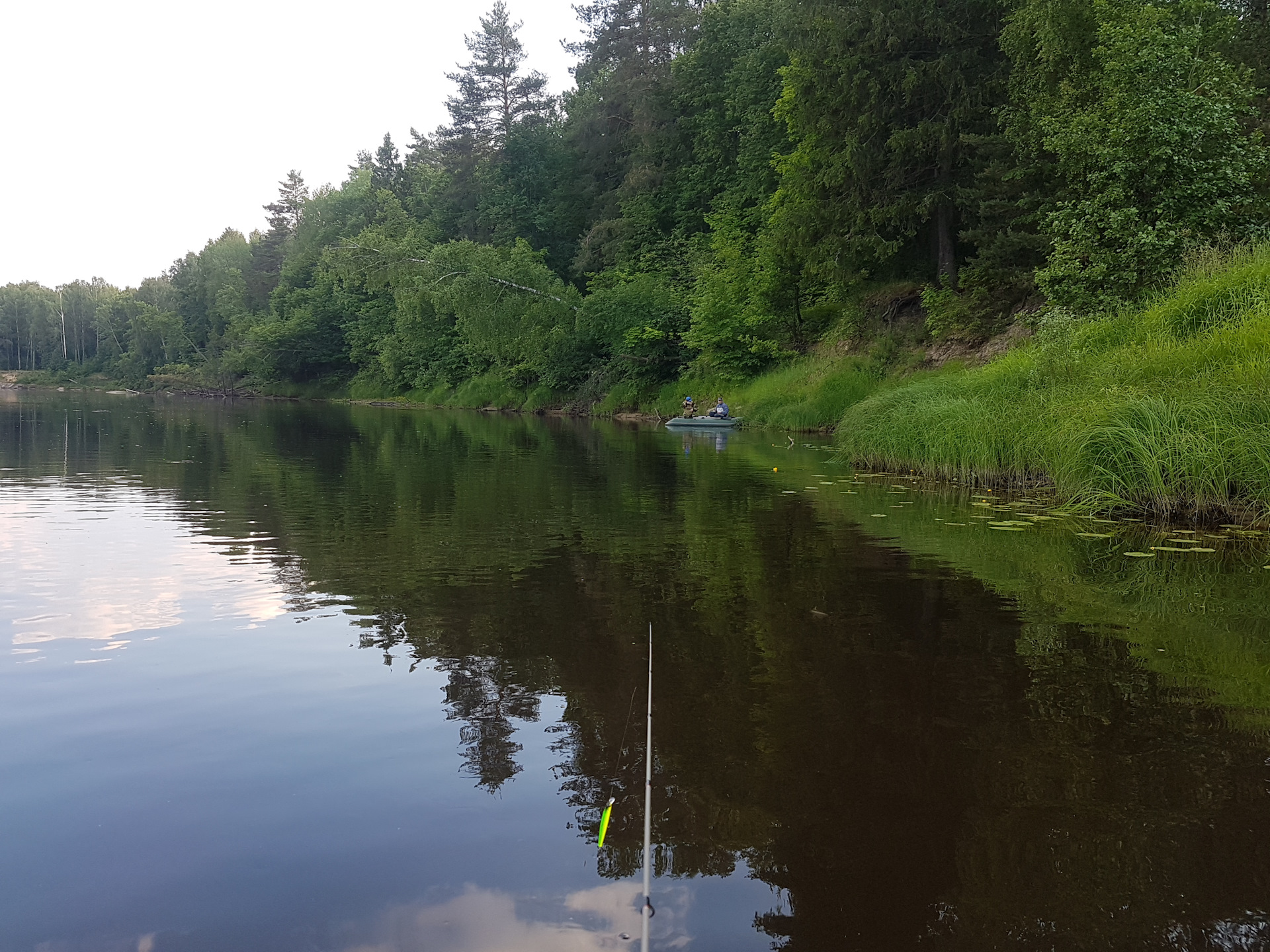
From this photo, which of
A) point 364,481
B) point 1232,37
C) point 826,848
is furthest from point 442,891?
point 1232,37

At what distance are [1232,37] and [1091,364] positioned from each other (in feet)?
41.8

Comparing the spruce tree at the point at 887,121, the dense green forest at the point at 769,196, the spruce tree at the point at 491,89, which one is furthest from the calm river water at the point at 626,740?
the spruce tree at the point at 491,89

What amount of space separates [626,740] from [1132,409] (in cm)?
883

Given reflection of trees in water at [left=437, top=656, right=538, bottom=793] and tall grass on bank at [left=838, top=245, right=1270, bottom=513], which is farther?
tall grass on bank at [left=838, top=245, right=1270, bottom=513]

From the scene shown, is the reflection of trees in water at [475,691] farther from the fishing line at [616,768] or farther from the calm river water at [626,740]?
the fishing line at [616,768]

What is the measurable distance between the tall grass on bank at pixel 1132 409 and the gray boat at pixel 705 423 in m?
13.4

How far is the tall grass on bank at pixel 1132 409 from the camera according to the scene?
34.6ft

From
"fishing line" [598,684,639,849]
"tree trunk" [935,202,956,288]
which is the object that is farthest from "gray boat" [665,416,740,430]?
"fishing line" [598,684,639,849]

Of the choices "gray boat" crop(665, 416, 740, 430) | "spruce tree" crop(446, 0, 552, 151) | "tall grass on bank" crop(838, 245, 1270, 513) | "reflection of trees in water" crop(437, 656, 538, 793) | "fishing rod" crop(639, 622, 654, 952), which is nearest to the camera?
"fishing rod" crop(639, 622, 654, 952)

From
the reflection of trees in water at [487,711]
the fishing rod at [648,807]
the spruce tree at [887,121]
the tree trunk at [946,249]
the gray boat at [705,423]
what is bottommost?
the reflection of trees in water at [487,711]

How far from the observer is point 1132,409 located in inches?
444

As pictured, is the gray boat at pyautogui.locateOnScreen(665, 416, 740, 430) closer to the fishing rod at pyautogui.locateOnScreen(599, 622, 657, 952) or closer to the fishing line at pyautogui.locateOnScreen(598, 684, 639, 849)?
the fishing rod at pyautogui.locateOnScreen(599, 622, 657, 952)

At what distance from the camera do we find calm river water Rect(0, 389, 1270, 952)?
3359 mm

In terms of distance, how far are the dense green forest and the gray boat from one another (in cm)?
471
